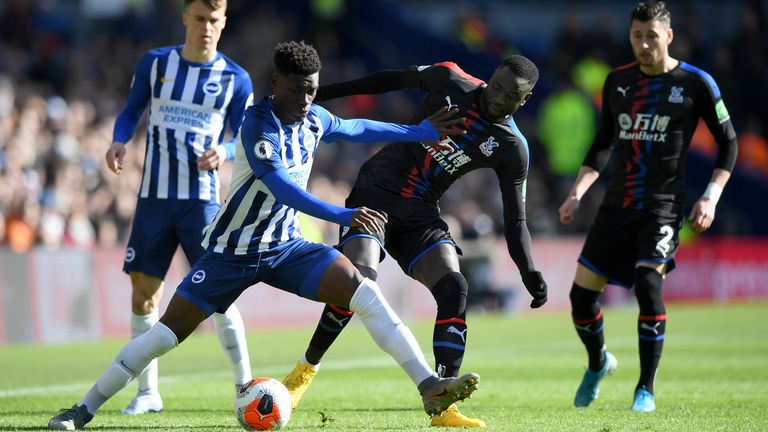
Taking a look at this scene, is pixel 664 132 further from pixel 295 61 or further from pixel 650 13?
pixel 295 61

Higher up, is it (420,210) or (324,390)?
(420,210)

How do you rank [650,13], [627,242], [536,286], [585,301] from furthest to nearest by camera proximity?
[585,301]
[627,242]
[650,13]
[536,286]

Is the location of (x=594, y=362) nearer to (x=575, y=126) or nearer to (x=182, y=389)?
(x=182, y=389)

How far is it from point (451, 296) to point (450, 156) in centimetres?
96

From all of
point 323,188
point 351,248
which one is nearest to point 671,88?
point 351,248

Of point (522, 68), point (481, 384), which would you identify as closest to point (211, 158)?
point (522, 68)

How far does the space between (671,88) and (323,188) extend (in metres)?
10.5

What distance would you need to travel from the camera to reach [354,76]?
23562mm

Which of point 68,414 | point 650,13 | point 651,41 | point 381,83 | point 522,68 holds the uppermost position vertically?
point 650,13

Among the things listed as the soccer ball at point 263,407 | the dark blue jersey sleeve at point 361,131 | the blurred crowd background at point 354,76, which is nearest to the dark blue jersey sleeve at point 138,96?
the dark blue jersey sleeve at point 361,131

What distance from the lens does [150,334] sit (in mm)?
6664

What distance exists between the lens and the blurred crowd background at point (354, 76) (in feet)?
51.6

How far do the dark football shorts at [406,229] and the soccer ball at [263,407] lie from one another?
51.9 inches

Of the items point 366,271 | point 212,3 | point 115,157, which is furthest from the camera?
point 212,3
